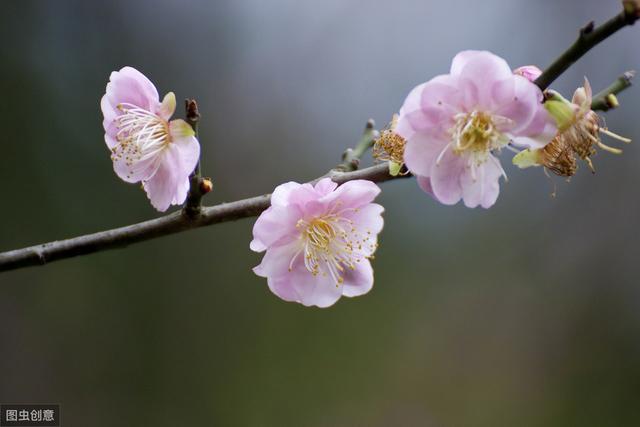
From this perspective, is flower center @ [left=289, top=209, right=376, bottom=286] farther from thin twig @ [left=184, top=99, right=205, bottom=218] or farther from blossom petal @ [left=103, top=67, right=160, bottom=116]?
blossom petal @ [left=103, top=67, right=160, bottom=116]

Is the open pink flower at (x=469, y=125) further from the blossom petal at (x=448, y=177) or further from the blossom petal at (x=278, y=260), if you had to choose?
the blossom petal at (x=278, y=260)

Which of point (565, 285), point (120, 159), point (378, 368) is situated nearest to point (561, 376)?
point (565, 285)

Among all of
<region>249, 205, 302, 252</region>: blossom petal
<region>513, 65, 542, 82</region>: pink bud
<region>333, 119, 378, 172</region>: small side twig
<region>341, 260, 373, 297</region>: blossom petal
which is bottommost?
<region>341, 260, 373, 297</region>: blossom petal

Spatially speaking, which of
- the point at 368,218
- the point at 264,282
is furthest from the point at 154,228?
the point at 264,282

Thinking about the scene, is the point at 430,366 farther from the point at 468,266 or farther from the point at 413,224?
the point at 413,224

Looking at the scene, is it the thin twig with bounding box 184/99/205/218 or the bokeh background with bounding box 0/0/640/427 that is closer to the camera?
the thin twig with bounding box 184/99/205/218

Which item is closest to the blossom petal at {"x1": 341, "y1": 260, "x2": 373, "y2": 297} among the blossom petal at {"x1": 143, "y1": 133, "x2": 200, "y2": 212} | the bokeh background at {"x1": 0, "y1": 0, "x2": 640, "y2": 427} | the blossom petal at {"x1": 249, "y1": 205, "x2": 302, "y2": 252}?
the blossom petal at {"x1": 249, "y1": 205, "x2": 302, "y2": 252}
